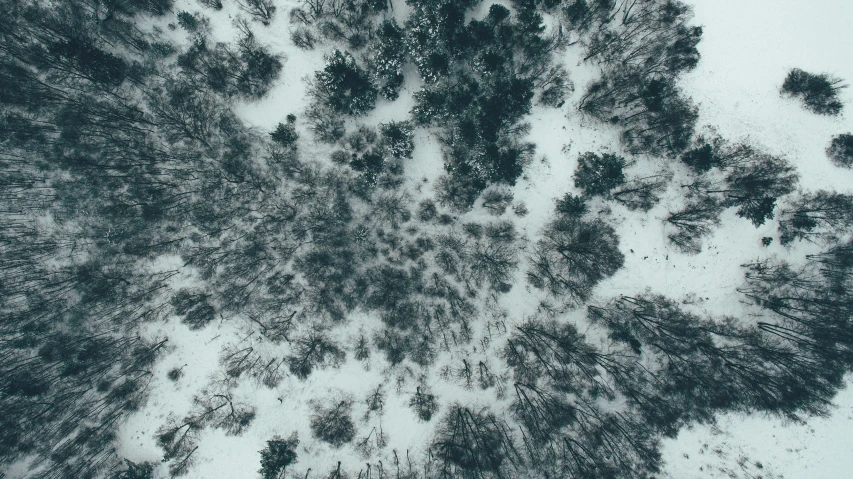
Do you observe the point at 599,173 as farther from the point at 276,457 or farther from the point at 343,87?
the point at 276,457

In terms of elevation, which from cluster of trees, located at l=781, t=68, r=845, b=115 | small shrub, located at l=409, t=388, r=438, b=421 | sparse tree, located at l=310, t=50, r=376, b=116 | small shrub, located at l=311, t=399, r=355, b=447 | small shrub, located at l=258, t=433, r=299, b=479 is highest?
cluster of trees, located at l=781, t=68, r=845, b=115

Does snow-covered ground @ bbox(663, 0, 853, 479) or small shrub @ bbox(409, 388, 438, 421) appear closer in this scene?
snow-covered ground @ bbox(663, 0, 853, 479)

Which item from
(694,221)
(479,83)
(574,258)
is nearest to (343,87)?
(479,83)

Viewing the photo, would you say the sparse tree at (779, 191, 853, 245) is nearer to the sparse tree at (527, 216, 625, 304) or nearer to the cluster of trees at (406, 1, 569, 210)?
the sparse tree at (527, 216, 625, 304)

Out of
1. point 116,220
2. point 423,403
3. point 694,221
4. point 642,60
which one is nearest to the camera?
point 642,60

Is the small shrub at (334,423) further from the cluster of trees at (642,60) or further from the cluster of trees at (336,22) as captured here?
the cluster of trees at (642,60)

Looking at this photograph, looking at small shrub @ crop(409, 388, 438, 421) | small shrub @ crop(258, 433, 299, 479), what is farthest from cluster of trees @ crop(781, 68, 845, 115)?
small shrub @ crop(258, 433, 299, 479)

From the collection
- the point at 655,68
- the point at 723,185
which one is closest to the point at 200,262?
the point at 655,68

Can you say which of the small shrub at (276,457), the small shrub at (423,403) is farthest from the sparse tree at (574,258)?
the small shrub at (276,457)
